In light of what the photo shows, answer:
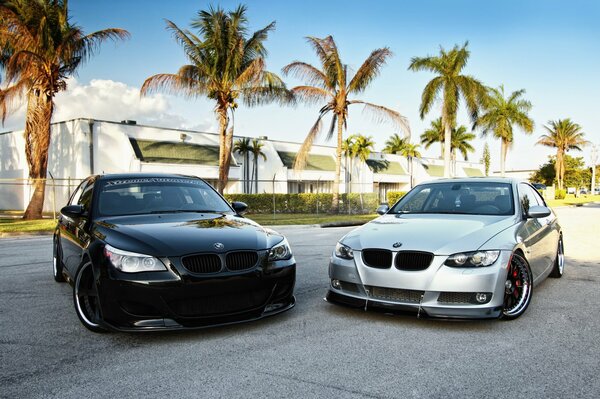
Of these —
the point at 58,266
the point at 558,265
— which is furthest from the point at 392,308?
the point at 58,266

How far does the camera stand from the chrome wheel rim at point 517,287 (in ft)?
15.8

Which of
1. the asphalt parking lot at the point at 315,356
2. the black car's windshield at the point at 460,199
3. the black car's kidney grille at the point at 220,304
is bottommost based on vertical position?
the asphalt parking lot at the point at 315,356

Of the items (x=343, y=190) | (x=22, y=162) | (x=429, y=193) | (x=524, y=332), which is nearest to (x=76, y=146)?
(x=22, y=162)

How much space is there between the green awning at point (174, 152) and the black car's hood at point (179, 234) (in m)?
24.2

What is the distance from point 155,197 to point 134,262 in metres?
1.70

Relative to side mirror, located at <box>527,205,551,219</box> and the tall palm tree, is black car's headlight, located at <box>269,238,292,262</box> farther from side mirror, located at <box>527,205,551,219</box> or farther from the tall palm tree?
the tall palm tree

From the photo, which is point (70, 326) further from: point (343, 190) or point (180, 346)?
point (343, 190)

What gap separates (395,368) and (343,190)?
134 ft

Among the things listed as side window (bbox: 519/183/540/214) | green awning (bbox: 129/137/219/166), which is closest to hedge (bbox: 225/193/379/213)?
green awning (bbox: 129/137/219/166)

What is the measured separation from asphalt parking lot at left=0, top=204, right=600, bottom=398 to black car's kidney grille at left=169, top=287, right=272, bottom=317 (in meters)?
0.28

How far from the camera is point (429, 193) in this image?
6441mm

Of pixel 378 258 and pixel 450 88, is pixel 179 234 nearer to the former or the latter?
pixel 378 258

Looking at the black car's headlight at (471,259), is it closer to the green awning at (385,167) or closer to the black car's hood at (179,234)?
the black car's hood at (179,234)

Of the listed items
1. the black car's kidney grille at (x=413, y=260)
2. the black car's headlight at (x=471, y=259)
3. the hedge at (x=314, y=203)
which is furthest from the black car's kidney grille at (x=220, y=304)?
the hedge at (x=314, y=203)
